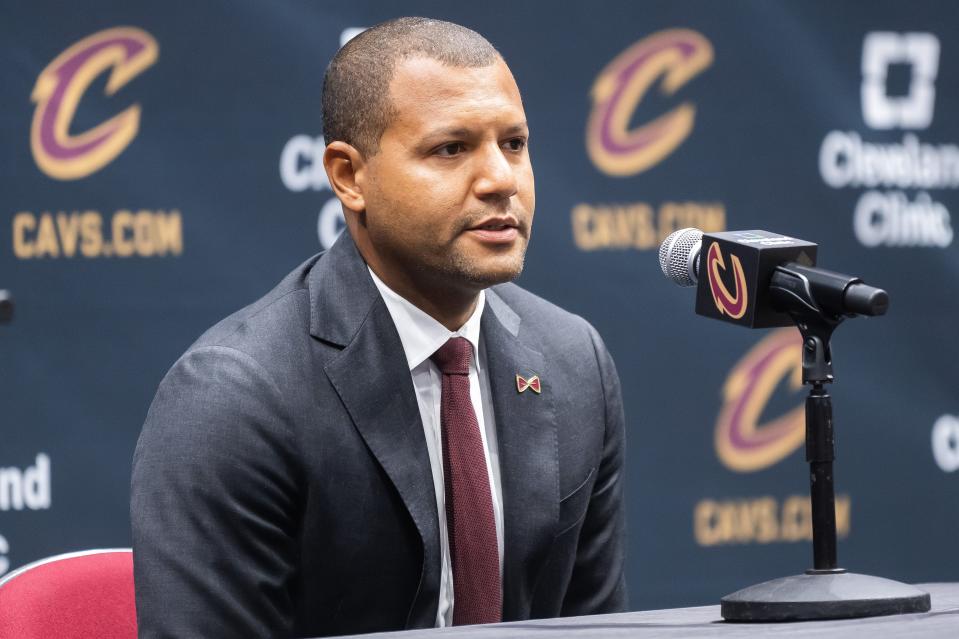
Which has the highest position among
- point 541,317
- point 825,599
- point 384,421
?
point 541,317

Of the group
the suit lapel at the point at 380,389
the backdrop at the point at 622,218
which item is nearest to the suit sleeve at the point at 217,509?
the suit lapel at the point at 380,389

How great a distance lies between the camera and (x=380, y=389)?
6.69 ft

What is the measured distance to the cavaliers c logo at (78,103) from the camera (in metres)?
3.23

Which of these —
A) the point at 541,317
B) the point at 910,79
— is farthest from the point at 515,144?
the point at 910,79

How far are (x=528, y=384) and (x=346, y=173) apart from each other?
0.42 metres

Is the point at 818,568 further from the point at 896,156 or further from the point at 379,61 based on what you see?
the point at 896,156

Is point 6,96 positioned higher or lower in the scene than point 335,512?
higher

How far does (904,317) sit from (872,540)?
636mm

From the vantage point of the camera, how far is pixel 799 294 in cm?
146

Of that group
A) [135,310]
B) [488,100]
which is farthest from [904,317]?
[488,100]

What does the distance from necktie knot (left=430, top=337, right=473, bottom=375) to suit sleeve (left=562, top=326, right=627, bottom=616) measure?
0.29 m

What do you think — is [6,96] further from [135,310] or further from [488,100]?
[488,100]

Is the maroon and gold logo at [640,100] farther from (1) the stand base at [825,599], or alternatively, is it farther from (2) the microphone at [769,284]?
(1) the stand base at [825,599]

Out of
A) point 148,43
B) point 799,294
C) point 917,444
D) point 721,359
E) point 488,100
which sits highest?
point 148,43
